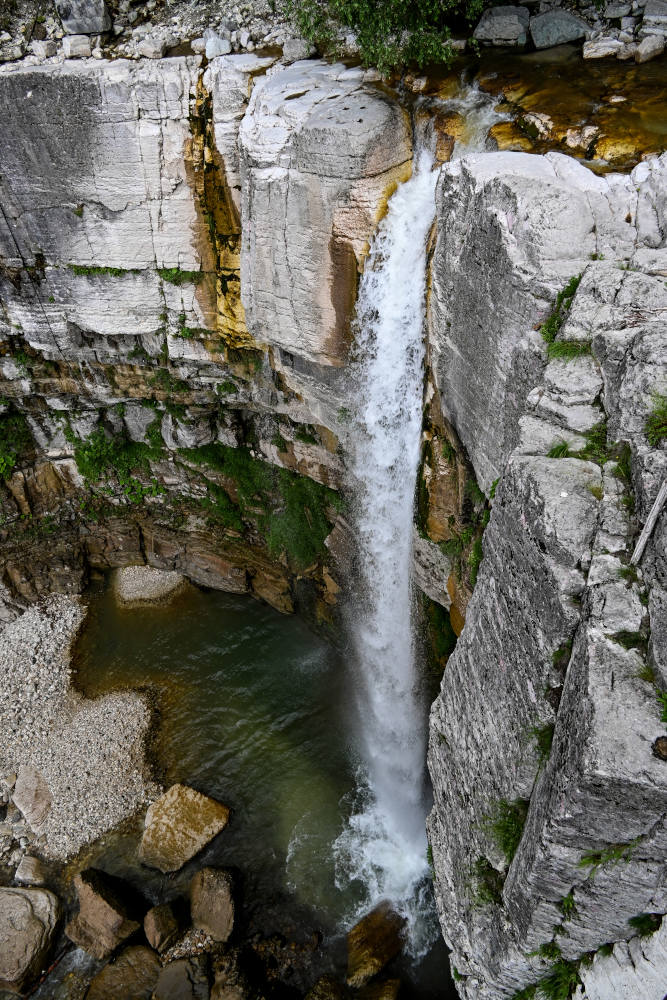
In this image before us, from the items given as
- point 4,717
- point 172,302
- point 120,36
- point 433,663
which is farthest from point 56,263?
point 433,663

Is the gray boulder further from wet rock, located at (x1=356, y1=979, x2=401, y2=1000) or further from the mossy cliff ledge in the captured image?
wet rock, located at (x1=356, y1=979, x2=401, y2=1000)

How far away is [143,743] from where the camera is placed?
12.8 meters

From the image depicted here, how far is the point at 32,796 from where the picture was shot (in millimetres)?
12133

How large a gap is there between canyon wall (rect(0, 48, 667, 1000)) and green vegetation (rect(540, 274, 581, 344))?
36 mm

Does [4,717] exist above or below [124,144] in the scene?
below

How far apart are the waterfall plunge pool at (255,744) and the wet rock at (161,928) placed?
503 millimetres

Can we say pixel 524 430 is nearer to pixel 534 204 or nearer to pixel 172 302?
pixel 534 204

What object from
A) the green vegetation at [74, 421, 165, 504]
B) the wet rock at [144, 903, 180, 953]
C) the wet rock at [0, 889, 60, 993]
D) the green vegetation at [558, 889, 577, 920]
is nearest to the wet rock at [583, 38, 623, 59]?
the green vegetation at [558, 889, 577, 920]

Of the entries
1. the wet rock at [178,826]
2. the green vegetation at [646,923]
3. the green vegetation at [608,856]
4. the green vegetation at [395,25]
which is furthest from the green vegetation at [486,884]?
the green vegetation at [395,25]

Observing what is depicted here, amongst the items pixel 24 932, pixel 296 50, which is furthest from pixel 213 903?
pixel 296 50

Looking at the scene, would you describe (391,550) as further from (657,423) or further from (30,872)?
(30,872)

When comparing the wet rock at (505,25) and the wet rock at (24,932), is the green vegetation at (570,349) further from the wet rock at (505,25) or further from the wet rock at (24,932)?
the wet rock at (24,932)

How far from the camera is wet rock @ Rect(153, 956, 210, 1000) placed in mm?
9438

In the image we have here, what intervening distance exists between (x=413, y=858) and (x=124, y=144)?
41.3 ft
